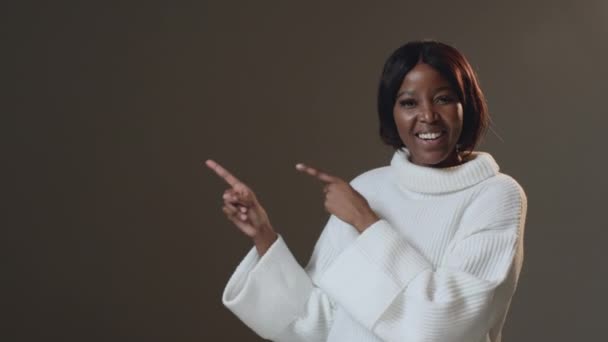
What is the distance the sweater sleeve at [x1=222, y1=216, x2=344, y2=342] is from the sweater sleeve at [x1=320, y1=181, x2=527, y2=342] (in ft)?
0.49

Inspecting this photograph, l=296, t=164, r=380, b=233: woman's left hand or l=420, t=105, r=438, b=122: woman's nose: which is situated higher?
l=420, t=105, r=438, b=122: woman's nose

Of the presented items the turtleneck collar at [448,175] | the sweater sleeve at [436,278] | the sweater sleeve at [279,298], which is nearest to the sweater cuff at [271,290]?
the sweater sleeve at [279,298]

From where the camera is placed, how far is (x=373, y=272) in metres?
1.39

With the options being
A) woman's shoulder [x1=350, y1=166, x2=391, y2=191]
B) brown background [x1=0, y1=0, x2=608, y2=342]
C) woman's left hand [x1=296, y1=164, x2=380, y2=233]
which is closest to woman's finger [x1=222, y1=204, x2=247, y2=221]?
woman's left hand [x1=296, y1=164, x2=380, y2=233]

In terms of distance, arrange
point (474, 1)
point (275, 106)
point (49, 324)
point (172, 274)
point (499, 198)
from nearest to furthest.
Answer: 1. point (499, 198)
2. point (49, 324)
3. point (172, 274)
4. point (275, 106)
5. point (474, 1)

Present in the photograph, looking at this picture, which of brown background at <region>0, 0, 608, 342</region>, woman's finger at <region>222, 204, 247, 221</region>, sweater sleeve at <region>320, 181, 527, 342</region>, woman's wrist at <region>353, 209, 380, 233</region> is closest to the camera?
sweater sleeve at <region>320, 181, 527, 342</region>

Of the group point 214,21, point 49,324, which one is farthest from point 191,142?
point 49,324

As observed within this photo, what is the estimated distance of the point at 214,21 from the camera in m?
2.92

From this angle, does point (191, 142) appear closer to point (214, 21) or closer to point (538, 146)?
point (214, 21)

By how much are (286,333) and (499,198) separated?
19.1 inches

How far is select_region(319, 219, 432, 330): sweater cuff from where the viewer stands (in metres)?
1.37

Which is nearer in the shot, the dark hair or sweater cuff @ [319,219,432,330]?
sweater cuff @ [319,219,432,330]

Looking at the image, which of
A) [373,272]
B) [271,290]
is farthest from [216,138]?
[373,272]

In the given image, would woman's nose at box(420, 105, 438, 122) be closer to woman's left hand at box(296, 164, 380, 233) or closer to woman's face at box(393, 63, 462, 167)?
woman's face at box(393, 63, 462, 167)
